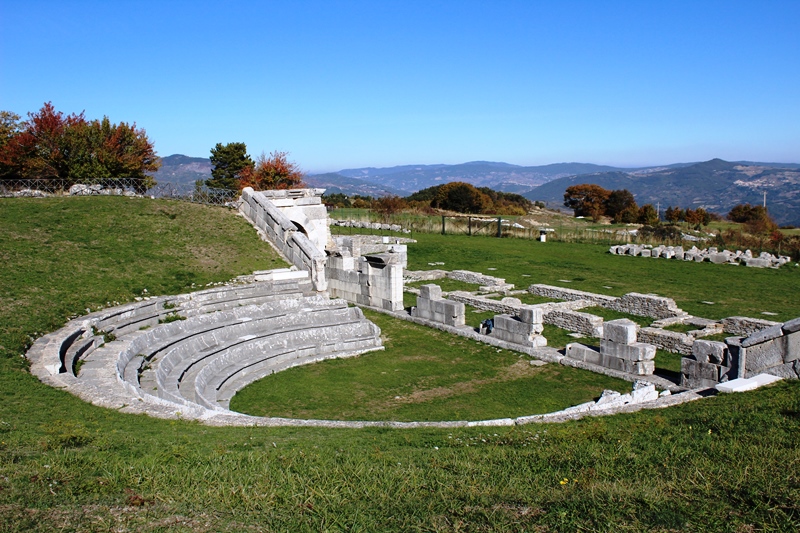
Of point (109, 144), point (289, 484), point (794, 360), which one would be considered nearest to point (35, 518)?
point (289, 484)

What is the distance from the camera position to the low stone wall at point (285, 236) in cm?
2188

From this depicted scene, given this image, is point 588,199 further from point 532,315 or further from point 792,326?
point 792,326

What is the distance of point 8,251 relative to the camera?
1777 centimetres

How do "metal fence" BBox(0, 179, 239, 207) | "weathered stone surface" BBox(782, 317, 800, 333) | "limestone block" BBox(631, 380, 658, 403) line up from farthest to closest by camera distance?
1. "metal fence" BBox(0, 179, 239, 207)
2. "limestone block" BBox(631, 380, 658, 403)
3. "weathered stone surface" BBox(782, 317, 800, 333)

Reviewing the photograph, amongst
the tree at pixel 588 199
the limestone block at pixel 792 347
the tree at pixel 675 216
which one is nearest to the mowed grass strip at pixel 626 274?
the limestone block at pixel 792 347

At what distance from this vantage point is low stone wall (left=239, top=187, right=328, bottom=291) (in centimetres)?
2188

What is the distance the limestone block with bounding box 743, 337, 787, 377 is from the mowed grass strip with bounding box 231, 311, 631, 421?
8.56ft

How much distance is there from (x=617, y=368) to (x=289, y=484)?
10455 millimetres

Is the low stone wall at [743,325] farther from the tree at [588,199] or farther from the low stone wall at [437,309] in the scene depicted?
the tree at [588,199]

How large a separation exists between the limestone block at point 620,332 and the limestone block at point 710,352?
152 centimetres

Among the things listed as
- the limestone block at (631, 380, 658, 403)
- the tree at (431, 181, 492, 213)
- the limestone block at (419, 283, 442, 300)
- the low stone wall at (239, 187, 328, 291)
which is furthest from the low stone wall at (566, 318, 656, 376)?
the tree at (431, 181, 492, 213)

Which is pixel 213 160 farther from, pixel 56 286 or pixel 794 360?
pixel 794 360

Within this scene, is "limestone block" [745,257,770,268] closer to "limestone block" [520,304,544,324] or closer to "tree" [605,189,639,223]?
"limestone block" [520,304,544,324]

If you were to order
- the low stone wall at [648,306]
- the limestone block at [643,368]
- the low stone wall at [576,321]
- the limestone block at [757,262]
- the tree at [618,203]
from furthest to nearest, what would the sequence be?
1. the tree at [618,203]
2. the limestone block at [757,262]
3. the low stone wall at [648,306]
4. the low stone wall at [576,321]
5. the limestone block at [643,368]
